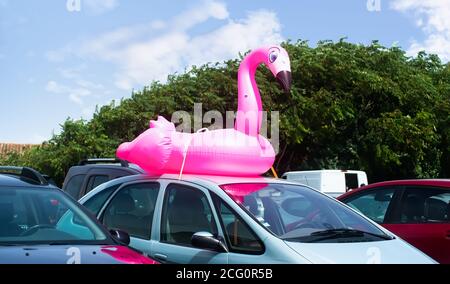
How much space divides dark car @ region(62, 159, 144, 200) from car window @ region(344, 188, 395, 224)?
2.93m

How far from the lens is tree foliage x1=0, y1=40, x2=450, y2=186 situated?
1575 cm

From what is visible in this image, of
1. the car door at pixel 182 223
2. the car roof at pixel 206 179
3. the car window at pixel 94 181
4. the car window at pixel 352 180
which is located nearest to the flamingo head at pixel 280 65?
the car roof at pixel 206 179

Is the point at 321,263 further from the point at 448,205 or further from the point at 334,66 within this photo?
the point at 334,66

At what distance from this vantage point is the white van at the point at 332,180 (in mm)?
13805

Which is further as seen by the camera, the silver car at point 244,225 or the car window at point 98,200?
the car window at point 98,200

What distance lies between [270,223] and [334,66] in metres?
12.5

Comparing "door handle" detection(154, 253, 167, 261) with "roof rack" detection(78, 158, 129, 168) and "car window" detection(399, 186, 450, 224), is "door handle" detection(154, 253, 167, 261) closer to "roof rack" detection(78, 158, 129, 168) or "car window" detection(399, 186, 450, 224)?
"car window" detection(399, 186, 450, 224)

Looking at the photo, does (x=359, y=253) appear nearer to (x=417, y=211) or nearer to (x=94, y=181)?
(x=417, y=211)

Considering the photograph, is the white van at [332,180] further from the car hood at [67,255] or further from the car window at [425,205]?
the car hood at [67,255]

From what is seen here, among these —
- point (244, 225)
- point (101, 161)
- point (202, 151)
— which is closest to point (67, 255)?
point (244, 225)

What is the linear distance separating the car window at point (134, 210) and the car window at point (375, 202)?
110 inches

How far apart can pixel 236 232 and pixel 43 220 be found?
5.03 ft

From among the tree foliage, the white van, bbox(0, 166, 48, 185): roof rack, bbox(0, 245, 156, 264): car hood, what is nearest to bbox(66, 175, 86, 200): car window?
bbox(0, 166, 48, 185): roof rack

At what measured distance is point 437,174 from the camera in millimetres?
18312
